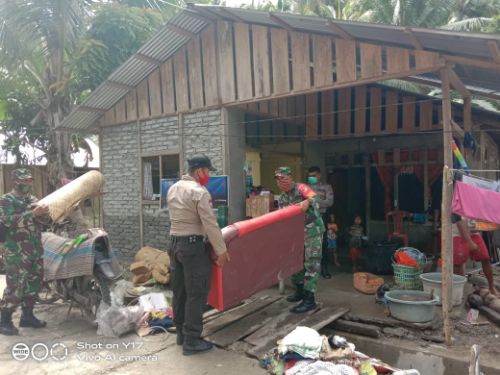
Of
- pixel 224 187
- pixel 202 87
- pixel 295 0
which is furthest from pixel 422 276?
pixel 295 0

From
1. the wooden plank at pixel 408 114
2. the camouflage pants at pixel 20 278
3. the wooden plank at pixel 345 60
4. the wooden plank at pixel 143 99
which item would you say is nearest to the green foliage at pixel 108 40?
the wooden plank at pixel 143 99

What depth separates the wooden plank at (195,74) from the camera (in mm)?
7430

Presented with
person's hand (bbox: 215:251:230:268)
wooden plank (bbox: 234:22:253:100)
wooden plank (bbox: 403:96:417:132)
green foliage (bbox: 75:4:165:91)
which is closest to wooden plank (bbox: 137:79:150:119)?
wooden plank (bbox: 234:22:253:100)

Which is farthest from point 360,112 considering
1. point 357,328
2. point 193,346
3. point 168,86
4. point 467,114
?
point 193,346

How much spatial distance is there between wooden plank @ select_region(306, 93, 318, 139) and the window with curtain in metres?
3.19

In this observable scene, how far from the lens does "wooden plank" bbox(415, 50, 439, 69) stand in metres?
4.96

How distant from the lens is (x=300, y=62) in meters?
6.16

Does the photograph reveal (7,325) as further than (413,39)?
Yes

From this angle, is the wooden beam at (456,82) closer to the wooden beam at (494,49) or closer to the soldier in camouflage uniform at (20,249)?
the wooden beam at (494,49)

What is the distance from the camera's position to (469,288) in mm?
5996

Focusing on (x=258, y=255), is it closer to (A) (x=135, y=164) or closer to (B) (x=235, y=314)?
(B) (x=235, y=314)

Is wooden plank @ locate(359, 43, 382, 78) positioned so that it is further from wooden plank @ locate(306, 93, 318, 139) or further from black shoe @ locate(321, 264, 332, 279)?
wooden plank @ locate(306, 93, 318, 139)

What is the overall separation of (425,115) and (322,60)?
312 cm

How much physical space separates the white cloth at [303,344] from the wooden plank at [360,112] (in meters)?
5.79
